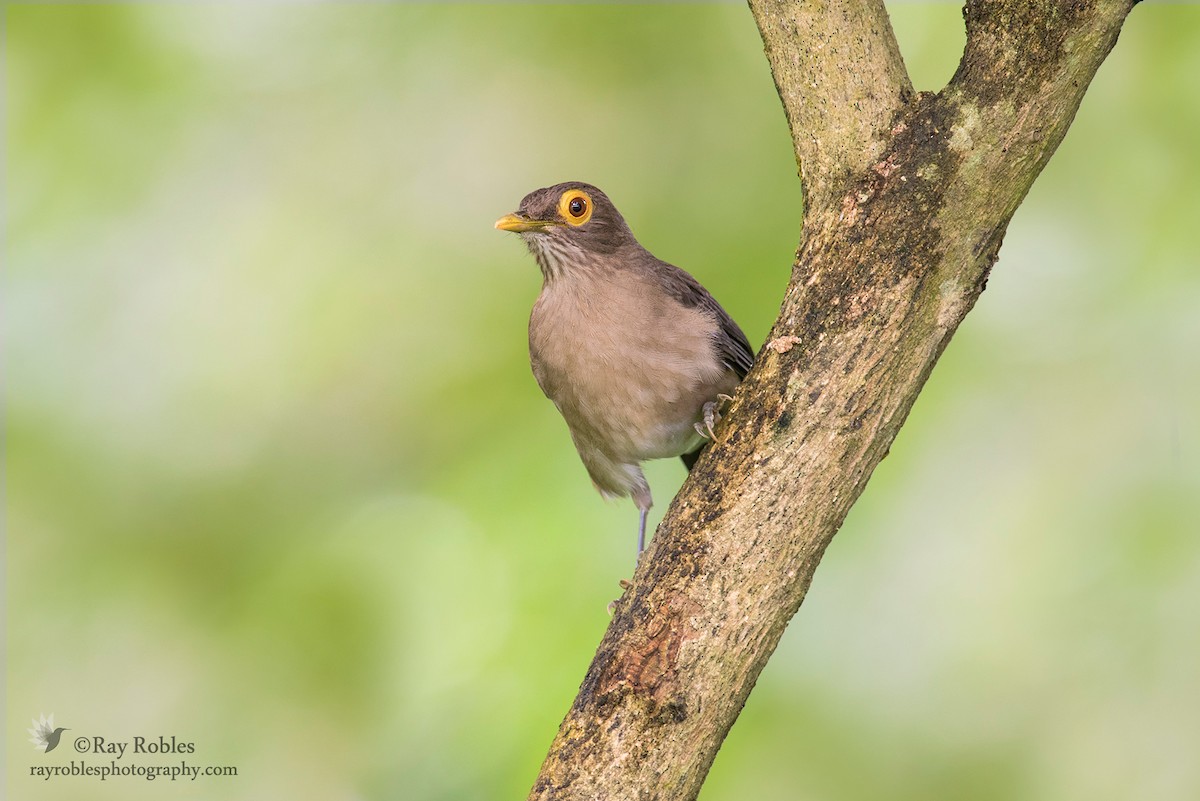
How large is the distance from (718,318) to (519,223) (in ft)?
3.45

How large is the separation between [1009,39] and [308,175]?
5.80 metres

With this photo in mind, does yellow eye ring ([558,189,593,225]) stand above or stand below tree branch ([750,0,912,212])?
above

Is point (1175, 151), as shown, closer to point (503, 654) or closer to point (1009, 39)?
point (1009, 39)

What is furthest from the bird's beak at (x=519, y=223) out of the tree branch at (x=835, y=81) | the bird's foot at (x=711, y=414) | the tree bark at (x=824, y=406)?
the tree bark at (x=824, y=406)

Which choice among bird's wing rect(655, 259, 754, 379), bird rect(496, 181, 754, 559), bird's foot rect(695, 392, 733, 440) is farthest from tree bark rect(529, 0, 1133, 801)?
bird's wing rect(655, 259, 754, 379)

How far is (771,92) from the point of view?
27.3 ft

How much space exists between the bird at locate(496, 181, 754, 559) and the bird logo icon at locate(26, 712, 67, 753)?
14.3 feet

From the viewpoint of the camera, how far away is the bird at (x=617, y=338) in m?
5.46

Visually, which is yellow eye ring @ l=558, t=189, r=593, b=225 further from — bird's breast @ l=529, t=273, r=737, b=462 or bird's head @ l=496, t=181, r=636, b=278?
bird's breast @ l=529, t=273, r=737, b=462

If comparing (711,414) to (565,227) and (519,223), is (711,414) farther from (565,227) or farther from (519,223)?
(519,223)

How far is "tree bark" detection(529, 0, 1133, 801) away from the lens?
3.85 meters

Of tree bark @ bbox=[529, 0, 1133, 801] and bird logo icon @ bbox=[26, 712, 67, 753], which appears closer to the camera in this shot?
tree bark @ bbox=[529, 0, 1133, 801]

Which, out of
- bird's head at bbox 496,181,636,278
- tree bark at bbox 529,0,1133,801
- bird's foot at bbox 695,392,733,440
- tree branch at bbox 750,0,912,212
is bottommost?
tree bark at bbox 529,0,1133,801

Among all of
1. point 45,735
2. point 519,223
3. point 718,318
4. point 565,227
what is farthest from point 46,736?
point 718,318
